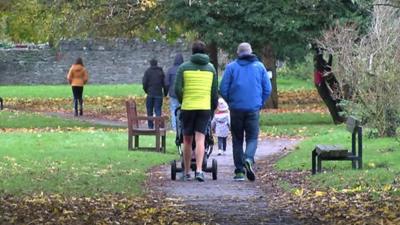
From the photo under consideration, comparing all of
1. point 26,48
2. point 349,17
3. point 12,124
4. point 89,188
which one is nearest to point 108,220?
point 89,188

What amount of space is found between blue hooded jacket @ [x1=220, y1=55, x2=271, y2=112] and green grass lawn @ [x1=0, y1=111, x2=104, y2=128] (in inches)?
637

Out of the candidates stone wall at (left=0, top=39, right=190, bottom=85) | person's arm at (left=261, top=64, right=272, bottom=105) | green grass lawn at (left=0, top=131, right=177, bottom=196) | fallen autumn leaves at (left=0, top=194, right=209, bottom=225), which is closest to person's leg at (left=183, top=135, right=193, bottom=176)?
green grass lawn at (left=0, top=131, right=177, bottom=196)

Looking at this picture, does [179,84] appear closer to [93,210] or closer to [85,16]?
[93,210]

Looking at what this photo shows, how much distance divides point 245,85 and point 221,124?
540 centimetres

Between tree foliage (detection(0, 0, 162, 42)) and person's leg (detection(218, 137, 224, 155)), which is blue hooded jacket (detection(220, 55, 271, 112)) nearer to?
person's leg (detection(218, 137, 224, 155))

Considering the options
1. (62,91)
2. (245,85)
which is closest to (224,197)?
(245,85)

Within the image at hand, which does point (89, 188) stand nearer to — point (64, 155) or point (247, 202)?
point (247, 202)

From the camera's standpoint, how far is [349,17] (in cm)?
2850

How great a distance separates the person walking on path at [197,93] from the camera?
14.6m

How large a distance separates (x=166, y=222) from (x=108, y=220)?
578mm

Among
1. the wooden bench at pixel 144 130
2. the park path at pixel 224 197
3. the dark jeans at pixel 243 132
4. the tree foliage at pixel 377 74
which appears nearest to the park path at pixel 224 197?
the park path at pixel 224 197

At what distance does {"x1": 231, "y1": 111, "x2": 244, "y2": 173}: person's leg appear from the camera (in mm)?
14953

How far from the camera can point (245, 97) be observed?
14.9 meters

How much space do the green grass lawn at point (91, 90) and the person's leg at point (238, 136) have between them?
31.7 meters
